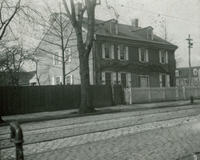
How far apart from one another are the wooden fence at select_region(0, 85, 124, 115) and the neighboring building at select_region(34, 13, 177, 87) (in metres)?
5.93

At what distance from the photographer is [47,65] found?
114 ft

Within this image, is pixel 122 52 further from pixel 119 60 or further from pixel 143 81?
pixel 143 81

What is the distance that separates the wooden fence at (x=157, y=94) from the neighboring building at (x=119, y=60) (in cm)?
405

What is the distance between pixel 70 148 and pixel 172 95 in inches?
1003

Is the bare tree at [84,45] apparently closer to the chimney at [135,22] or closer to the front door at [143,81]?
the front door at [143,81]

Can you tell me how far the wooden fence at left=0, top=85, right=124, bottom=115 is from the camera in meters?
18.6

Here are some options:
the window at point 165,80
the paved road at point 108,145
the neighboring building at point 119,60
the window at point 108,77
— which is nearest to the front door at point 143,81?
the neighboring building at point 119,60

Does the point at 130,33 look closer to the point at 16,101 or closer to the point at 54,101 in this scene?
the point at 54,101

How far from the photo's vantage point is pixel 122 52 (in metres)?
33.1

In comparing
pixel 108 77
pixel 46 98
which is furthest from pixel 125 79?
pixel 46 98

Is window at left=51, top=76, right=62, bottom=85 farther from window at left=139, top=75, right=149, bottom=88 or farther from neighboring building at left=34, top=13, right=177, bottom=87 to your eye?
window at left=139, top=75, right=149, bottom=88

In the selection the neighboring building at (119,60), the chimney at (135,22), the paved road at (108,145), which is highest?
the chimney at (135,22)

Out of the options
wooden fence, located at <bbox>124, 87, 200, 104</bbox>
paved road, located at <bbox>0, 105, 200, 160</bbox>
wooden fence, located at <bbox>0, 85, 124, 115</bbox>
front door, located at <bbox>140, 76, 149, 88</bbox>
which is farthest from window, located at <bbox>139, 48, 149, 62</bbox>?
paved road, located at <bbox>0, 105, 200, 160</bbox>

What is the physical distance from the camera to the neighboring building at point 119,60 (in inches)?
1202
